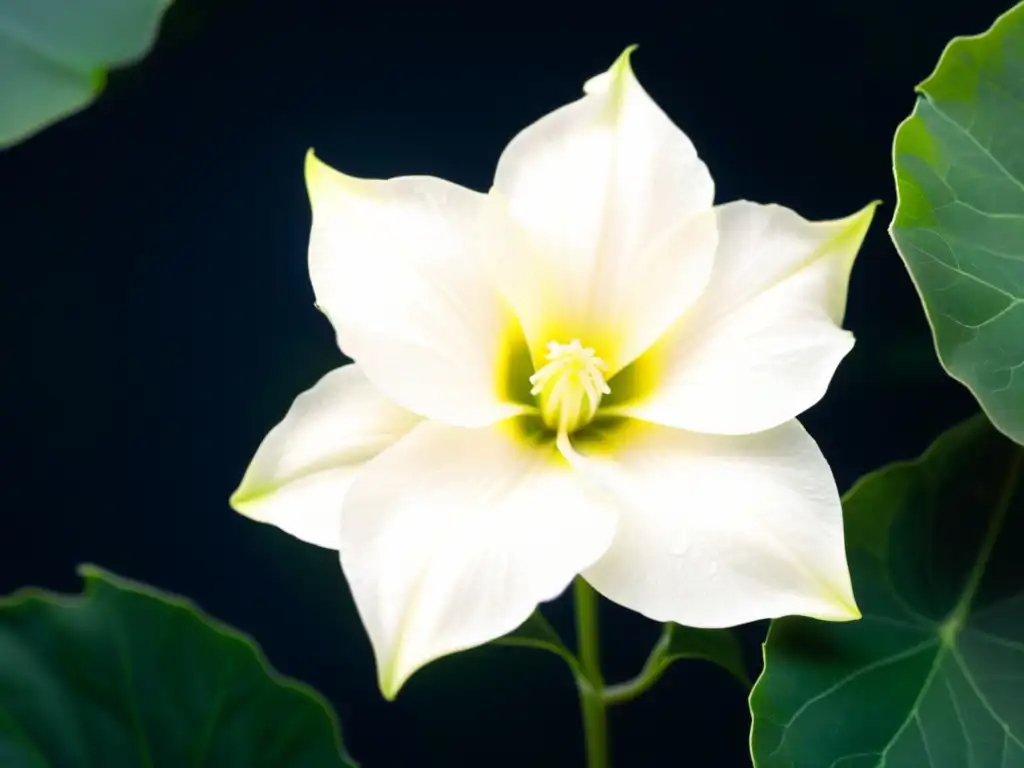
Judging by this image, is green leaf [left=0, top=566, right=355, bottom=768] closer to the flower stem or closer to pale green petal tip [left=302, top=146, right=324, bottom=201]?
the flower stem

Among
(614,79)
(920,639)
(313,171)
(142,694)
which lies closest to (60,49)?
(313,171)

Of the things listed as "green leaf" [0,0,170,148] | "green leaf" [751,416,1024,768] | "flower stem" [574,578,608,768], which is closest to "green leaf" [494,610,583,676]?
"flower stem" [574,578,608,768]

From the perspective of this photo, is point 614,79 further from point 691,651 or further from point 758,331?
point 691,651

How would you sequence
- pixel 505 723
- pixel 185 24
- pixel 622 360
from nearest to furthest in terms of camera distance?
pixel 622 360, pixel 185 24, pixel 505 723

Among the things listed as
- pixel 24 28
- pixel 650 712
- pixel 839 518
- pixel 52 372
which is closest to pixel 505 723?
pixel 650 712

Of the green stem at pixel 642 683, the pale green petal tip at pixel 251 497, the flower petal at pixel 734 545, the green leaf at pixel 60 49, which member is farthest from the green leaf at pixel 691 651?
the green leaf at pixel 60 49

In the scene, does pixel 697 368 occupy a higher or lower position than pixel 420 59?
lower

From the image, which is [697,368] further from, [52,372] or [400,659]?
[52,372]
